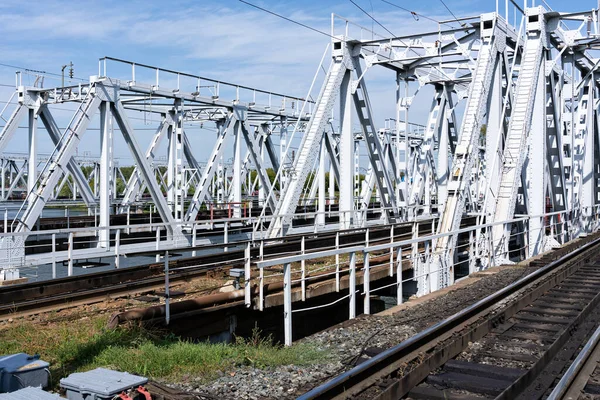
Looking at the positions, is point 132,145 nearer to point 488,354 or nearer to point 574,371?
point 488,354

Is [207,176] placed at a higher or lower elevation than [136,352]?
higher

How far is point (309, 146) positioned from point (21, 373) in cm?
1531

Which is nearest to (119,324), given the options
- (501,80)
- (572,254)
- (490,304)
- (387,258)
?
(490,304)

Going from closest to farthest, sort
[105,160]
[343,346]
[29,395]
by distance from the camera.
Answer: [29,395]
[343,346]
[105,160]

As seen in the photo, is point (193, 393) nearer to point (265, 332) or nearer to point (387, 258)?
point (265, 332)

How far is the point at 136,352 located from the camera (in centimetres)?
772

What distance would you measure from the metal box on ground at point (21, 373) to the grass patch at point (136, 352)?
42 cm

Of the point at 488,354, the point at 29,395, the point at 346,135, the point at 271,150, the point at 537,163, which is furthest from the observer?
the point at 271,150

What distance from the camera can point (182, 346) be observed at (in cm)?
795

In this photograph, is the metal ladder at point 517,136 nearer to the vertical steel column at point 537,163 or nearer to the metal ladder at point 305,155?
the vertical steel column at point 537,163

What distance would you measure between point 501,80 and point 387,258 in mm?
8923

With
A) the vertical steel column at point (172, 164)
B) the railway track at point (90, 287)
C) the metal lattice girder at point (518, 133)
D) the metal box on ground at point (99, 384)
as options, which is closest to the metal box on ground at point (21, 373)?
the metal box on ground at point (99, 384)

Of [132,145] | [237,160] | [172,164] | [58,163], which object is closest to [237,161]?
[237,160]

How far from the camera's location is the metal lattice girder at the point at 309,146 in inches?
799
